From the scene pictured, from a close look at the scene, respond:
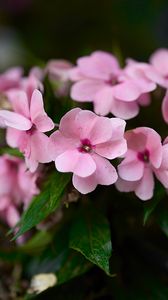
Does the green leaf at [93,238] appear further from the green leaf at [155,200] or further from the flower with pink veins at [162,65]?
the flower with pink veins at [162,65]

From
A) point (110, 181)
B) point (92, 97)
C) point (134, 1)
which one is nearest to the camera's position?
point (110, 181)

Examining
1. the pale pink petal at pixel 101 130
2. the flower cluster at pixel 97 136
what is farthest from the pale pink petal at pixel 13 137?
the pale pink petal at pixel 101 130

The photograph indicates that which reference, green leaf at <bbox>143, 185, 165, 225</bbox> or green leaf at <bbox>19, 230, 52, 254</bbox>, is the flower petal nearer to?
green leaf at <bbox>143, 185, 165, 225</bbox>

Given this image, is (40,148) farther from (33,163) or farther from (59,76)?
(59,76)

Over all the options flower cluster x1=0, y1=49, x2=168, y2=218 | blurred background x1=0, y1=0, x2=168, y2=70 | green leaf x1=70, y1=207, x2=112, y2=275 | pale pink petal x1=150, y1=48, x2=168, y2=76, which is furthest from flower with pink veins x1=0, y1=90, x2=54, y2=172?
blurred background x1=0, y1=0, x2=168, y2=70

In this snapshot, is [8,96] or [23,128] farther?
[8,96]

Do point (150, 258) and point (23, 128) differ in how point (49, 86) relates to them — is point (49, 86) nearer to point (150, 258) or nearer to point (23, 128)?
point (23, 128)

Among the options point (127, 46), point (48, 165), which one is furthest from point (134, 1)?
point (48, 165)
